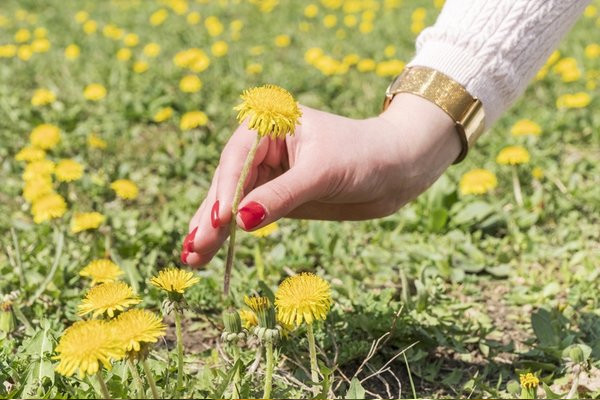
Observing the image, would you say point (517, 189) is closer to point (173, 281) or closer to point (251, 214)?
point (251, 214)

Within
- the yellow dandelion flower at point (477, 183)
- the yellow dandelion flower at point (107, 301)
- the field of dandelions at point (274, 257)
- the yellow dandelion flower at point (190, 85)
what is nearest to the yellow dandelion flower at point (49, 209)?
the field of dandelions at point (274, 257)

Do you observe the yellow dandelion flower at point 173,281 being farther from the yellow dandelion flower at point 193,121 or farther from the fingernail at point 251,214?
the yellow dandelion flower at point 193,121

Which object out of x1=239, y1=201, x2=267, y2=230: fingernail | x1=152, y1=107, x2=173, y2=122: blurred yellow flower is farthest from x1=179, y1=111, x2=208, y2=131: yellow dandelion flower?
x1=239, y1=201, x2=267, y2=230: fingernail

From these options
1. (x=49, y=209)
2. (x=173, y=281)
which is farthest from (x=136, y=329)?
(x=49, y=209)

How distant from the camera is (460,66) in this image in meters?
2.07

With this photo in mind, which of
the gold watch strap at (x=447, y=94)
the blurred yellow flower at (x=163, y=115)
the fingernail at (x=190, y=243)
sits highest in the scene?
the blurred yellow flower at (x=163, y=115)

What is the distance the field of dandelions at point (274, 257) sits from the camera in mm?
1729

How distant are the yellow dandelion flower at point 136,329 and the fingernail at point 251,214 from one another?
30cm

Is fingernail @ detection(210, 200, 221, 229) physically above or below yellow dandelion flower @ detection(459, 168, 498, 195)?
below

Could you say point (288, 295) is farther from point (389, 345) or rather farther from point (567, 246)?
point (567, 246)

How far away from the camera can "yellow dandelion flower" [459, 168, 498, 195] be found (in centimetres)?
311

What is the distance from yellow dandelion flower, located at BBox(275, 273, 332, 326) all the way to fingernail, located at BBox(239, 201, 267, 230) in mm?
148

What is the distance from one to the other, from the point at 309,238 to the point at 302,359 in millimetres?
939

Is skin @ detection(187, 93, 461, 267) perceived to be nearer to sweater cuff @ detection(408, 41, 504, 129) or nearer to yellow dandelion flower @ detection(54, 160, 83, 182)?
sweater cuff @ detection(408, 41, 504, 129)
